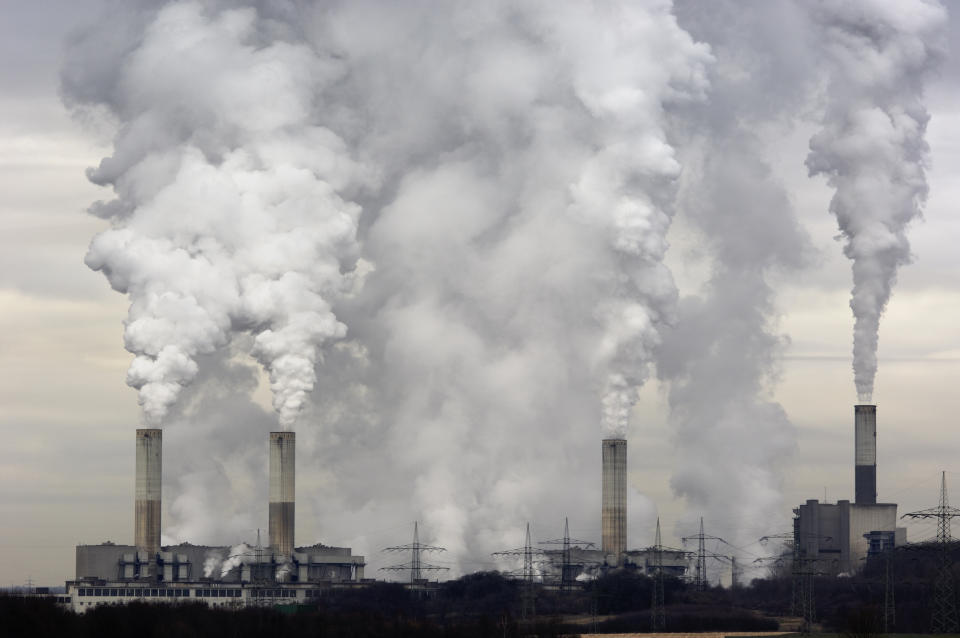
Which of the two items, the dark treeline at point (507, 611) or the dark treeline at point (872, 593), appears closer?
the dark treeline at point (507, 611)

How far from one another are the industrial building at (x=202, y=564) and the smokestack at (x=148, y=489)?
65mm

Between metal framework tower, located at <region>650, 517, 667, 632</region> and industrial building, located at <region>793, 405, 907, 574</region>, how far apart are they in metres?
9.61

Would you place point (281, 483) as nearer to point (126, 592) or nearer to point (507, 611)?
point (126, 592)

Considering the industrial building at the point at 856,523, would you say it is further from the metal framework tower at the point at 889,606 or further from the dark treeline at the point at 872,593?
the metal framework tower at the point at 889,606

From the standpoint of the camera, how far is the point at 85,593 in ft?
456

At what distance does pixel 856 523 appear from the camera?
14050cm

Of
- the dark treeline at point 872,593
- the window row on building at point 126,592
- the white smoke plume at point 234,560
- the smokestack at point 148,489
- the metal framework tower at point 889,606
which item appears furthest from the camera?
the white smoke plume at point 234,560

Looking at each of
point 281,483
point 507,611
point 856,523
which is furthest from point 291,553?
point 856,523

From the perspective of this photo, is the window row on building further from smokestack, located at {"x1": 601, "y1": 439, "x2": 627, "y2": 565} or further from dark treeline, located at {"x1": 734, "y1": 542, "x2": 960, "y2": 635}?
dark treeline, located at {"x1": 734, "y1": 542, "x2": 960, "y2": 635}

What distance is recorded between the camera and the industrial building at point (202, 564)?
5310 inches

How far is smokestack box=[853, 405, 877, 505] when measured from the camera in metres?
134

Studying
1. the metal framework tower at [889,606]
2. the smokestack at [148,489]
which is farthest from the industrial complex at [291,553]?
the metal framework tower at [889,606]

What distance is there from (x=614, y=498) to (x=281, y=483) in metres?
22.5

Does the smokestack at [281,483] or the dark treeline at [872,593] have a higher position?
the smokestack at [281,483]
